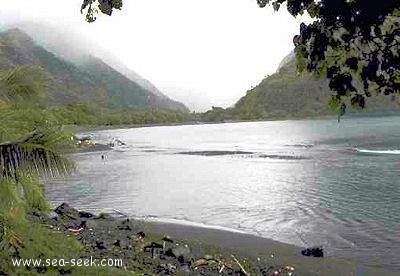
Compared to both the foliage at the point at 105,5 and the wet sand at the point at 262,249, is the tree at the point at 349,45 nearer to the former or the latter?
the foliage at the point at 105,5

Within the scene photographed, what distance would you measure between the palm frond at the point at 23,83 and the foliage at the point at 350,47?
707 cm

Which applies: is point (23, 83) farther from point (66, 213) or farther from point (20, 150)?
point (66, 213)

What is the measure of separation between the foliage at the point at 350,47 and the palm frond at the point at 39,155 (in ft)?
19.0

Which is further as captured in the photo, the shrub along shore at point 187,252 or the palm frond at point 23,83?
the shrub along shore at point 187,252

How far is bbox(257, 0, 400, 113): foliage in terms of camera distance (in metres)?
4.12

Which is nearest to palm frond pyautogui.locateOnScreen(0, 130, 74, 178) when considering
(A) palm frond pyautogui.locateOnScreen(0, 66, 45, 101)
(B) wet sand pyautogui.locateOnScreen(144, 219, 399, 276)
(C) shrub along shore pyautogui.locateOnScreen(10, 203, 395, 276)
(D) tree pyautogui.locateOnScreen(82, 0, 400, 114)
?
(A) palm frond pyautogui.locateOnScreen(0, 66, 45, 101)

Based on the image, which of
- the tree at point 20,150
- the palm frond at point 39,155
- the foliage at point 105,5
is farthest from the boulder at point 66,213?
the foliage at point 105,5

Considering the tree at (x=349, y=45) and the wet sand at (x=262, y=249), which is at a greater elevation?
the tree at (x=349, y=45)

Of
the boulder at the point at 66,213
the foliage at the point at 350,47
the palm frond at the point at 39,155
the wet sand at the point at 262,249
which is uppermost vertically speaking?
the foliage at the point at 350,47

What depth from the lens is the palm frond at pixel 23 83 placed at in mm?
10258

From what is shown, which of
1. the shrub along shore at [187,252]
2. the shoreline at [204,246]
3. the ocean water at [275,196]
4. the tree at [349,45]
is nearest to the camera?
the tree at [349,45]

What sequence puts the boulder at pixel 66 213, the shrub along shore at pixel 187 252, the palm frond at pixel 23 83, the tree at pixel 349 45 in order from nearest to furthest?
the tree at pixel 349 45 < the palm frond at pixel 23 83 < the shrub along shore at pixel 187 252 < the boulder at pixel 66 213

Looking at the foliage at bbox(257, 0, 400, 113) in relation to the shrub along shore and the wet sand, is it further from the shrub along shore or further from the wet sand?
the wet sand

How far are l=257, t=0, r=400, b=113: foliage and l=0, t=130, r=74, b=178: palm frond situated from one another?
579 cm
